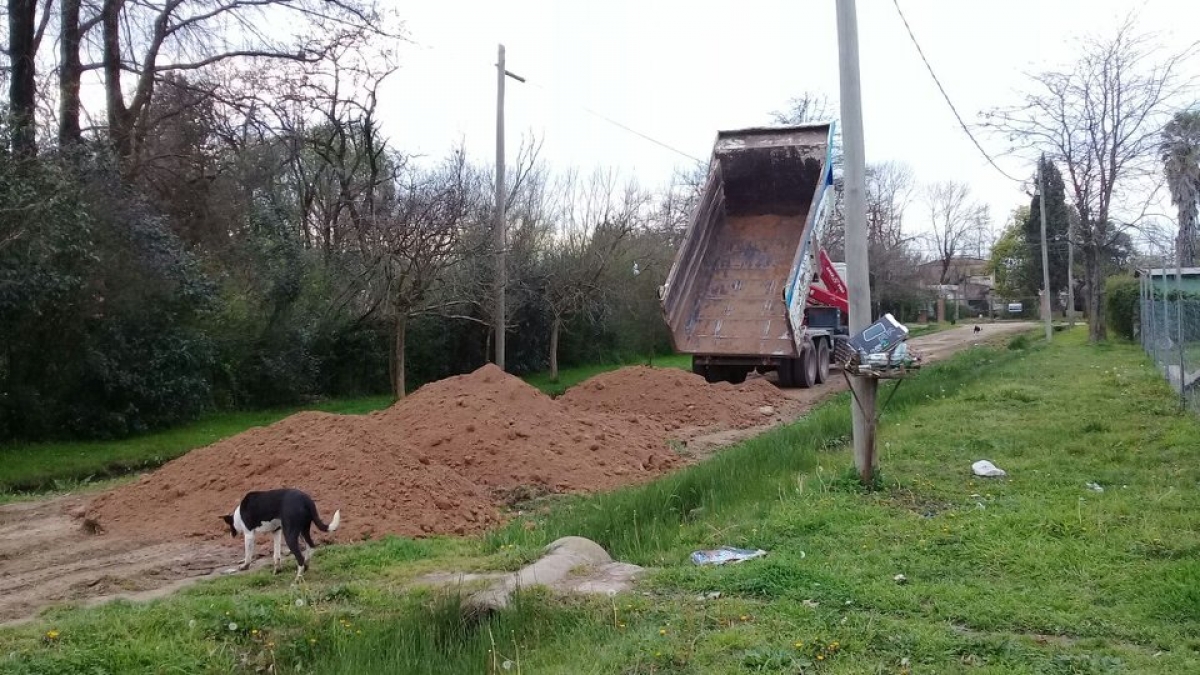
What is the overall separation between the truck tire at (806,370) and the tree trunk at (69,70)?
14.7m

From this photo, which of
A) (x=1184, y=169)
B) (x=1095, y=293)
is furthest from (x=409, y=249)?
(x=1184, y=169)

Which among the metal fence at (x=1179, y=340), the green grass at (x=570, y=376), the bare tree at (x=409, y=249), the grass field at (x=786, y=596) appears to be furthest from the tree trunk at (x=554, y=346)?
the grass field at (x=786, y=596)

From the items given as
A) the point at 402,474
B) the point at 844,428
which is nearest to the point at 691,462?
the point at 844,428

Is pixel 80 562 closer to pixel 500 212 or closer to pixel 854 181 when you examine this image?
pixel 854 181

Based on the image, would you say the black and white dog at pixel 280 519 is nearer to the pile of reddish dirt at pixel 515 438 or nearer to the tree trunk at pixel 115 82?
the pile of reddish dirt at pixel 515 438

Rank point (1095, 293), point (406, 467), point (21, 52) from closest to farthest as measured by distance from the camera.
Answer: point (406, 467) < point (21, 52) < point (1095, 293)

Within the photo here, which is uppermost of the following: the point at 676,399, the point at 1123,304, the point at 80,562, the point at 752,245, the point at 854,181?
the point at 752,245

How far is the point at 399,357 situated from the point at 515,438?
26.2 feet

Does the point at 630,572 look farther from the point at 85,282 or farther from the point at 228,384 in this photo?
the point at 228,384

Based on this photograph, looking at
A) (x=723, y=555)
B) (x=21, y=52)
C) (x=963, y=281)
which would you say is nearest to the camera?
(x=723, y=555)

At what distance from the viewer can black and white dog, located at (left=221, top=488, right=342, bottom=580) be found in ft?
22.4

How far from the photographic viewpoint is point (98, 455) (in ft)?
47.4

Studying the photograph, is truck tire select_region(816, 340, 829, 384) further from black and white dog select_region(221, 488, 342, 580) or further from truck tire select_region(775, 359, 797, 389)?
black and white dog select_region(221, 488, 342, 580)

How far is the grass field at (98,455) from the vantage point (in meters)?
12.8
